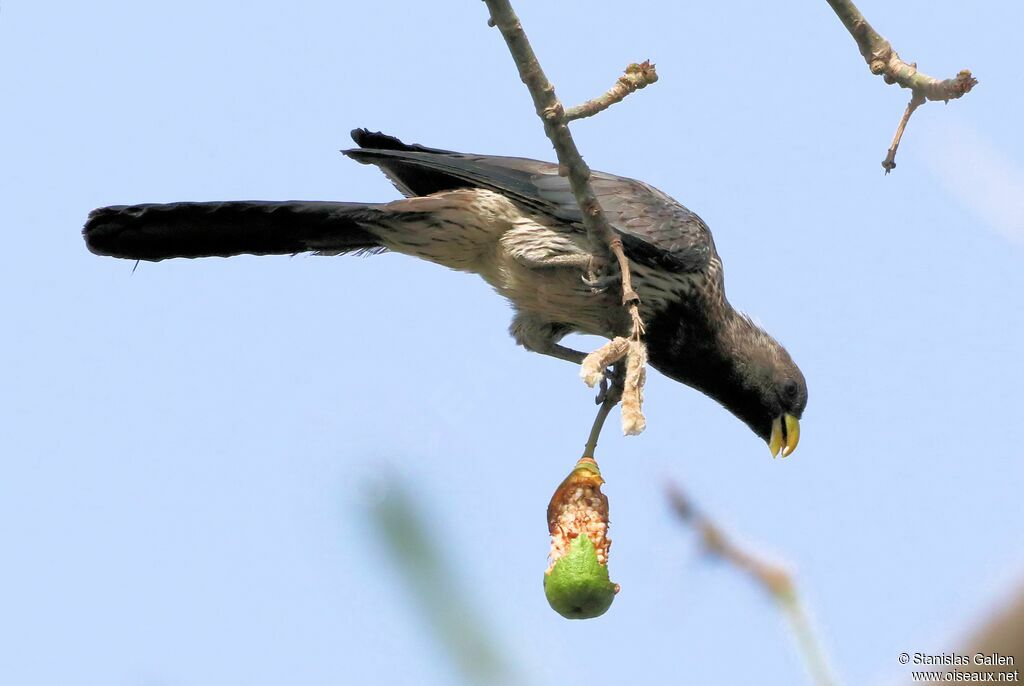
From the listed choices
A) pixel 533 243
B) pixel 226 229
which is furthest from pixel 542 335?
pixel 226 229

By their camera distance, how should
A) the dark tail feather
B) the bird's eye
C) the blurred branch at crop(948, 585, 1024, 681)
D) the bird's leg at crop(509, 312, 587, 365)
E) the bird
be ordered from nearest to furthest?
the blurred branch at crop(948, 585, 1024, 681)
the dark tail feather
the bird
the bird's leg at crop(509, 312, 587, 365)
the bird's eye

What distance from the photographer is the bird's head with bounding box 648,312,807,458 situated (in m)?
5.34

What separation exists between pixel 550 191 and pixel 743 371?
1.35 metres

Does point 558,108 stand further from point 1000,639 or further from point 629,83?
point 1000,639

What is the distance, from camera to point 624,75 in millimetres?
3068

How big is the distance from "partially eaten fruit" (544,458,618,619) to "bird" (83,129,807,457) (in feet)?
5.85

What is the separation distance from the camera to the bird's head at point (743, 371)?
5340mm

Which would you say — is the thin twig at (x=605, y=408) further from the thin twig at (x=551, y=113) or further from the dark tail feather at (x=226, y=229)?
Answer: the dark tail feather at (x=226, y=229)

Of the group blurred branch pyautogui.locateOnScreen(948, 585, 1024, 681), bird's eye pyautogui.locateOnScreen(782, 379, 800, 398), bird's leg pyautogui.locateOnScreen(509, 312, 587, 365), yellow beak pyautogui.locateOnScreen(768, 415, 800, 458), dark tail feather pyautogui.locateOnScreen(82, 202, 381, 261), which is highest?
dark tail feather pyautogui.locateOnScreen(82, 202, 381, 261)

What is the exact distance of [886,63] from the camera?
3.19m

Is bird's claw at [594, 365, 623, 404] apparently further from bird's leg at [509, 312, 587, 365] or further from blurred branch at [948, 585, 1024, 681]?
blurred branch at [948, 585, 1024, 681]

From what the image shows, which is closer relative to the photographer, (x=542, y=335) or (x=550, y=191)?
(x=550, y=191)

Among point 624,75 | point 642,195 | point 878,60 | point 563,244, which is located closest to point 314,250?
point 563,244

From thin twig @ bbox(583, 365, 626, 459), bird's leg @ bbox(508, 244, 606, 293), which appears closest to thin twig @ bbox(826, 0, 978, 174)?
thin twig @ bbox(583, 365, 626, 459)
